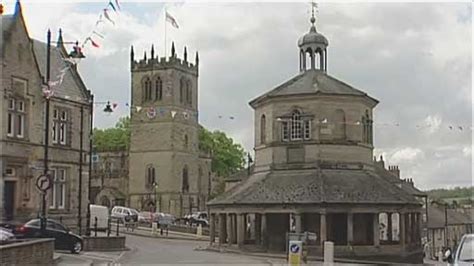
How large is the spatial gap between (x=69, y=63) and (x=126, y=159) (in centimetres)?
6365

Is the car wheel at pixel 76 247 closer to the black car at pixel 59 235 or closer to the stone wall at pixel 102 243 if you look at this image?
the black car at pixel 59 235

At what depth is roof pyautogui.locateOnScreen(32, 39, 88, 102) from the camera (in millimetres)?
40906

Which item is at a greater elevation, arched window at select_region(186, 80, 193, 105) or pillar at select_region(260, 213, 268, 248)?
arched window at select_region(186, 80, 193, 105)

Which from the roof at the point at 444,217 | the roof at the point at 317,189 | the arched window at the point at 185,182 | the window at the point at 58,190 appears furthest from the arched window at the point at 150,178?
the window at the point at 58,190

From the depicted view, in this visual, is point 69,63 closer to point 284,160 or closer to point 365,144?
Result: point 284,160

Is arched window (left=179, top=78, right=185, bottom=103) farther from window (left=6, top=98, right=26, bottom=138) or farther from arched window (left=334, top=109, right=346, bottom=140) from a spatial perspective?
window (left=6, top=98, right=26, bottom=138)

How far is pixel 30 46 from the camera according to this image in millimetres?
38031

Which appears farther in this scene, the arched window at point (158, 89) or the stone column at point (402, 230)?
the arched window at point (158, 89)

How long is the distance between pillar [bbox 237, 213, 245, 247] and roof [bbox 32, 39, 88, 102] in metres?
10.5

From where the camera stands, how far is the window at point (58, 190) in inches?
1571

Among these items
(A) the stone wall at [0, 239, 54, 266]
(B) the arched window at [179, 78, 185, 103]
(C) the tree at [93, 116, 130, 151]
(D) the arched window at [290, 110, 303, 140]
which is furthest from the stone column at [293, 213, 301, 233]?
(C) the tree at [93, 116, 130, 151]

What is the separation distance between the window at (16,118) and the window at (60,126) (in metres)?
2.40

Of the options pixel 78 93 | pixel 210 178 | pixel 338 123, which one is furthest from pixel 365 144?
pixel 210 178

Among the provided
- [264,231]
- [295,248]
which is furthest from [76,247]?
[264,231]
